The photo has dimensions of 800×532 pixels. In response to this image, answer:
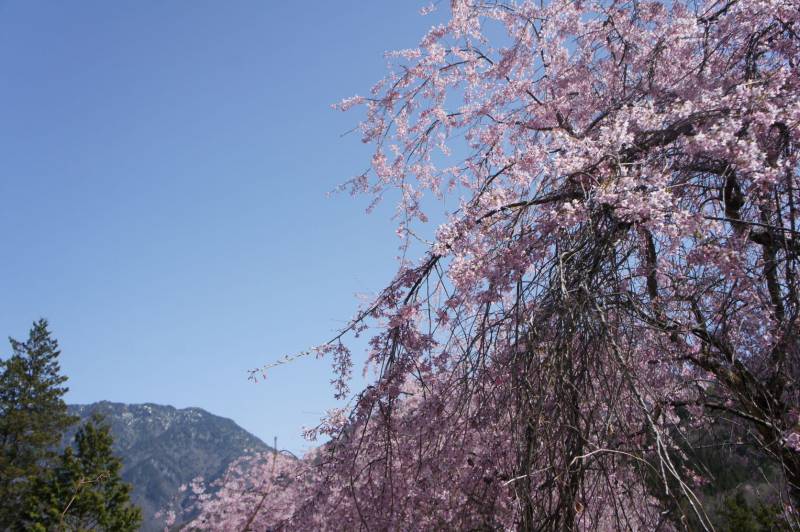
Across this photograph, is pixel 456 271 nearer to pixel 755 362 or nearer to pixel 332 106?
pixel 755 362

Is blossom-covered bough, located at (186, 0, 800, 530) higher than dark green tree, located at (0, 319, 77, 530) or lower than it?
lower

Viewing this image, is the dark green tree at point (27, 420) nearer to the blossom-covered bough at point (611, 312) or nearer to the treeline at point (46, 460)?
the treeline at point (46, 460)

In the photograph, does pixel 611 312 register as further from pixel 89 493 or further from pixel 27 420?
pixel 27 420

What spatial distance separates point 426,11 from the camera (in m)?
6.19

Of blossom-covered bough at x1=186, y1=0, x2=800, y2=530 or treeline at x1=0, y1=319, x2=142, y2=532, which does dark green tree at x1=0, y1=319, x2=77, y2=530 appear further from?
blossom-covered bough at x1=186, y1=0, x2=800, y2=530

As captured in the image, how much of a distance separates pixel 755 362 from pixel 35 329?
3076cm

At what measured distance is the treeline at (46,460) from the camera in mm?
19922

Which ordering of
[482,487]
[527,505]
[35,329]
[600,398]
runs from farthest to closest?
[35,329]
[482,487]
[600,398]
[527,505]

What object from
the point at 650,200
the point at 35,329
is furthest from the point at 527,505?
the point at 35,329

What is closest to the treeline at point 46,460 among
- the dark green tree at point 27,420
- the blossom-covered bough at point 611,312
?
the dark green tree at point 27,420

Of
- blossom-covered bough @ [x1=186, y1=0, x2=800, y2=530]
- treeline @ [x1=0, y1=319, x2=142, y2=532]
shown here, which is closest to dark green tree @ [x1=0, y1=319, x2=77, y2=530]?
treeline @ [x1=0, y1=319, x2=142, y2=532]

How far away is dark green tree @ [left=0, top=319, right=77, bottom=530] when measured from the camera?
22141 mm

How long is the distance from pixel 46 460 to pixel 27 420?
172 centimetres

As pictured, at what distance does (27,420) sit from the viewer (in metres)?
24.2
